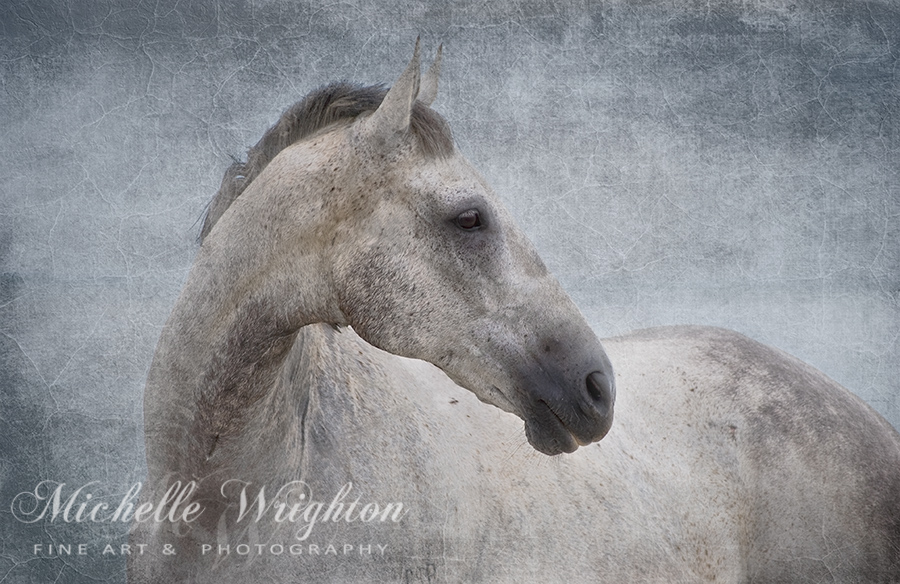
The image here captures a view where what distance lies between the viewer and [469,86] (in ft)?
9.02

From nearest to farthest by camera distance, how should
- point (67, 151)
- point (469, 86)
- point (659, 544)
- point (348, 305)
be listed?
1. point (348, 305)
2. point (659, 544)
3. point (67, 151)
4. point (469, 86)

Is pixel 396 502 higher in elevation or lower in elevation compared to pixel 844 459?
higher

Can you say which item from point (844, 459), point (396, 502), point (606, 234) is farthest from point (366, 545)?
point (606, 234)

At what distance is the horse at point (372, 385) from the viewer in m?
1.20

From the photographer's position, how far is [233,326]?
121cm

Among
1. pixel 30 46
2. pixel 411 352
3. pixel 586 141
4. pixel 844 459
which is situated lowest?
pixel 844 459

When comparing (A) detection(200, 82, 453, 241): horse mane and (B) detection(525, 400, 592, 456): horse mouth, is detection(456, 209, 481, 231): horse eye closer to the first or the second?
(A) detection(200, 82, 453, 241): horse mane

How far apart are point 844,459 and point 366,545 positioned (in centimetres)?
121

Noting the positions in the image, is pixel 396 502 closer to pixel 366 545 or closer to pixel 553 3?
pixel 366 545

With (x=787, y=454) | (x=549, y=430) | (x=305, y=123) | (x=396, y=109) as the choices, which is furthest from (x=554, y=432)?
(x=787, y=454)

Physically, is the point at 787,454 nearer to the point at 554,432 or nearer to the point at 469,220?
the point at 554,432

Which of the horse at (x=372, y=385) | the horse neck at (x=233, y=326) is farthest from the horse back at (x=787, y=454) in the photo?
the horse neck at (x=233, y=326)

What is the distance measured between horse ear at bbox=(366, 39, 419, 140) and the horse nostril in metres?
0.47

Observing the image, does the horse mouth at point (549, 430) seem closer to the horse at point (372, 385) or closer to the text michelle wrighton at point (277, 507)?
the horse at point (372, 385)
